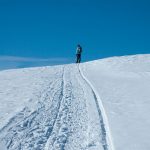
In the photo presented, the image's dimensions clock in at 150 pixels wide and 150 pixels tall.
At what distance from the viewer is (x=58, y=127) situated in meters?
6.34

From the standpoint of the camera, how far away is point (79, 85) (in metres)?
12.3

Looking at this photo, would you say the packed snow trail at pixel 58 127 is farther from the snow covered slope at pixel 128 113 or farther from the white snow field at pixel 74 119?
the snow covered slope at pixel 128 113

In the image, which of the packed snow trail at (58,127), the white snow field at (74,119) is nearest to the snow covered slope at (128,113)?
the white snow field at (74,119)

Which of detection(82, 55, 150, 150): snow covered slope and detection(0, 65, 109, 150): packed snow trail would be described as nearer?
detection(0, 65, 109, 150): packed snow trail

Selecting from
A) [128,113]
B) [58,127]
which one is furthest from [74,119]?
[128,113]

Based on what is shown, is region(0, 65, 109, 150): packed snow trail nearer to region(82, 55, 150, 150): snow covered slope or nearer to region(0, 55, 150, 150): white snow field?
region(0, 55, 150, 150): white snow field

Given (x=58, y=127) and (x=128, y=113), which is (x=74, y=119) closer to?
(x=58, y=127)

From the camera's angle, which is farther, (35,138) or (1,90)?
(1,90)

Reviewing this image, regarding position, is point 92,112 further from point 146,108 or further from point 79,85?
point 79,85

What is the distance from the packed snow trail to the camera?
17.7 ft

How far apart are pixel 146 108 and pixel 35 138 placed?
11.4 ft

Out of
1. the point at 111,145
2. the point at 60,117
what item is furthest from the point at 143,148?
the point at 60,117

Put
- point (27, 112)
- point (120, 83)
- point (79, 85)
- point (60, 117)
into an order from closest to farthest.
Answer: point (60, 117) → point (27, 112) → point (79, 85) → point (120, 83)

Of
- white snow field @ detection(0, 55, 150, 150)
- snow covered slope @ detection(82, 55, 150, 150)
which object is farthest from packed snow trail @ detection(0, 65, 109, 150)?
snow covered slope @ detection(82, 55, 150, 150)
